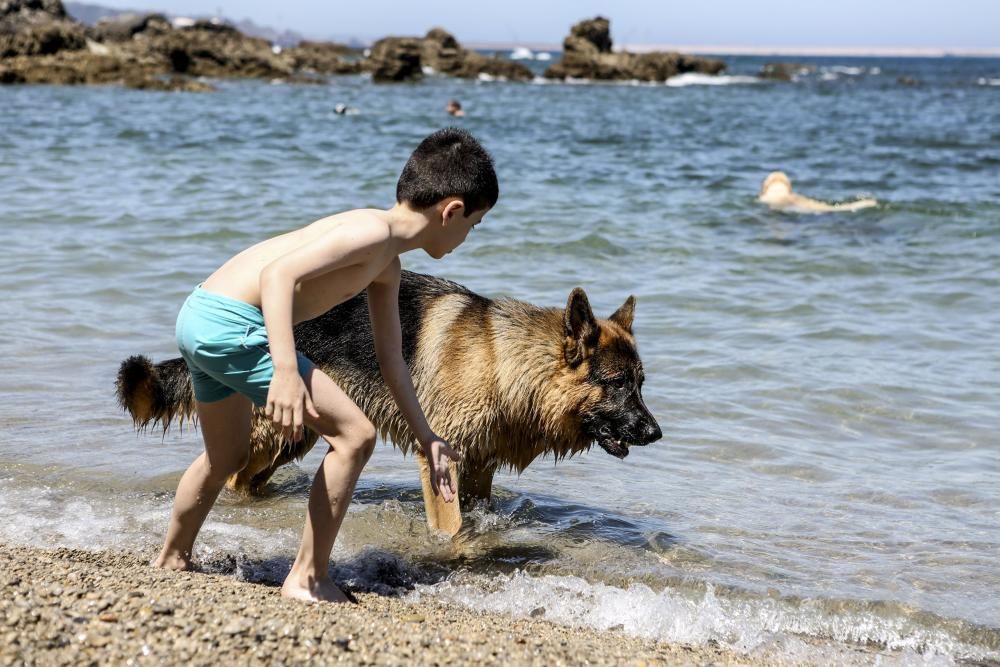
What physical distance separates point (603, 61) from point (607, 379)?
224 ft

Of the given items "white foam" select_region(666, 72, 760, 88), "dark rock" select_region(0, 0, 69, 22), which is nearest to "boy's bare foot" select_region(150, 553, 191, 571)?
"white foam" select_region(666, 72, 760, 88)

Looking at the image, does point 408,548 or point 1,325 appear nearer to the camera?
point 408,548

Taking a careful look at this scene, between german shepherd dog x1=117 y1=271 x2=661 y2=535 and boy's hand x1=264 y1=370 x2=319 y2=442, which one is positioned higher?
boy's hand x1=264 y1=370 x2=319 y2=442

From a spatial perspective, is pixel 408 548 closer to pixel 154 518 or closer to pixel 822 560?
pixel 154 518

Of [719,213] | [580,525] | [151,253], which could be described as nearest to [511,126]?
[719,213]

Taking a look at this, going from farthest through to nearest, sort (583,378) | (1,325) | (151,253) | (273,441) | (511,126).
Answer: (511,126), (151,253), (1,325), (273,441), (583,378)

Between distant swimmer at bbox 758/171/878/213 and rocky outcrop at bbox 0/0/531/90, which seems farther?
rocky outcrop at bbox 0/0/531/90

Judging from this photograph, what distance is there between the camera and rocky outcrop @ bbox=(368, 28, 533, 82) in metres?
59.4

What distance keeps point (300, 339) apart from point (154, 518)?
3.90ft

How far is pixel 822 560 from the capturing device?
5254 mm

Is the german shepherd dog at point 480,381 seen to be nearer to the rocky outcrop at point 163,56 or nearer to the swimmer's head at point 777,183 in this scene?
the swimmer's head at point 777,183

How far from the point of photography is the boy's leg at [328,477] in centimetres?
375

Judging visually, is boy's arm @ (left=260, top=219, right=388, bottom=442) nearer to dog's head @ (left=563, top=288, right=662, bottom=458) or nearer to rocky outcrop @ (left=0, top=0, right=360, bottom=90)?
dog's head @ (left=563, top=288, right=662, bottom=458)

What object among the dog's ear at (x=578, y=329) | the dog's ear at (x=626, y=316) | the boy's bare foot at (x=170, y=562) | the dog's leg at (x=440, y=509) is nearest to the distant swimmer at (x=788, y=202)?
the dog's ear at (x=626, y=316)
